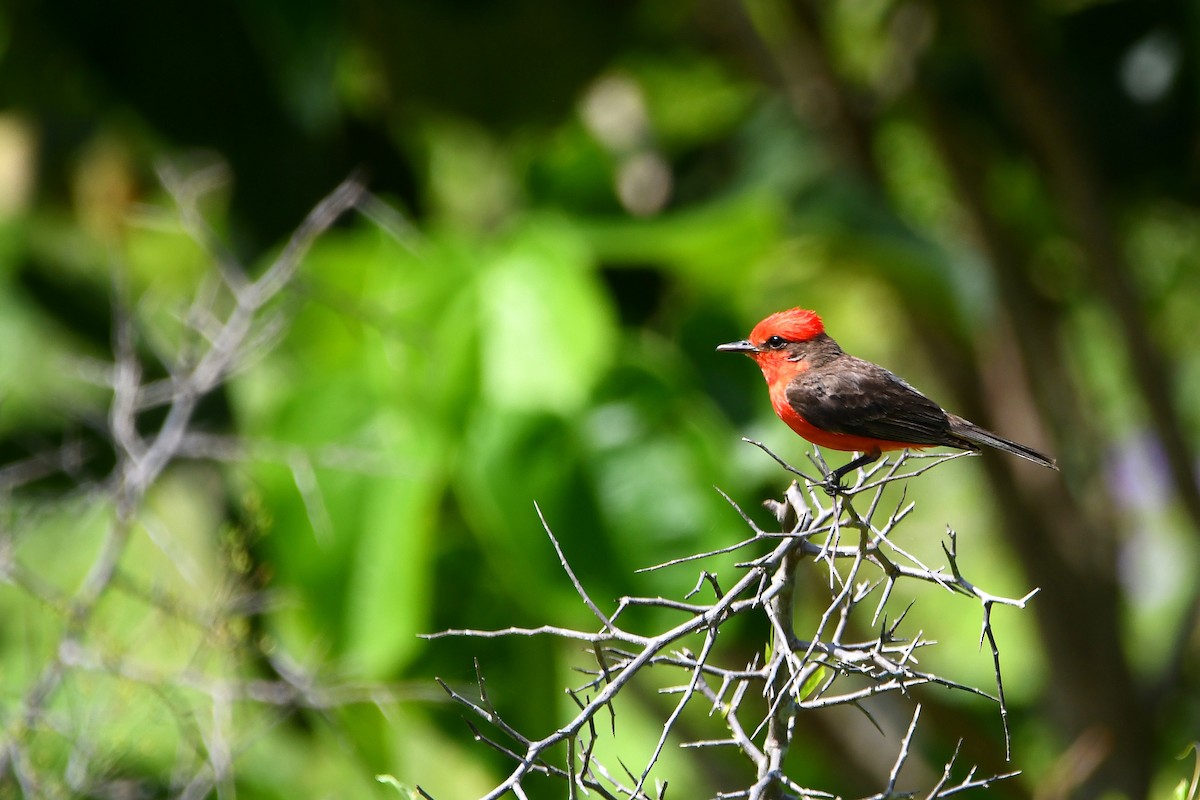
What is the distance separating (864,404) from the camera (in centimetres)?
173

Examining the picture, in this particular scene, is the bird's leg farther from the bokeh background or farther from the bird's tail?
the bokeh background

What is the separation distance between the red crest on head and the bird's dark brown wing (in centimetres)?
5

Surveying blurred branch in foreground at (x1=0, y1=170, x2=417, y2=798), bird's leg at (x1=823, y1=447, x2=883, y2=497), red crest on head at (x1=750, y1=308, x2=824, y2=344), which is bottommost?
blurred branch in foreground at (x1=0, y1=170, x2=417, y2=798)

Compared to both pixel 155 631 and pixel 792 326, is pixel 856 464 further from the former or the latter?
pixel 155 631

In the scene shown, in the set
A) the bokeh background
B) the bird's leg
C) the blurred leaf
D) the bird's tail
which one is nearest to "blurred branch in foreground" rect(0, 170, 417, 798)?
the bokeh background

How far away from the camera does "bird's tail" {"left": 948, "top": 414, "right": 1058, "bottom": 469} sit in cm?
164

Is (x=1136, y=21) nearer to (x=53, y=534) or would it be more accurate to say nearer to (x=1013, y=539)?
(x=1013, y=539)

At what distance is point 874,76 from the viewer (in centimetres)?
604

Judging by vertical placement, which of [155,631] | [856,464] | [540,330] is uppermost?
[856,464]

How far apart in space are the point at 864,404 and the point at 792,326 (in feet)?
0.47

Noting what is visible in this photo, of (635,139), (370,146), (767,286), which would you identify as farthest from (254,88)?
(767,286)

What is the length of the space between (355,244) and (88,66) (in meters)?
1.43

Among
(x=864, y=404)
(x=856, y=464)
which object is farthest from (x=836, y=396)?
(x=856, y=464)

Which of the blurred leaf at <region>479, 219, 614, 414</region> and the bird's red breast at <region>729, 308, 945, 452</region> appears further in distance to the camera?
the blurred leaf at <region>479, 219, 614, 414</region>
